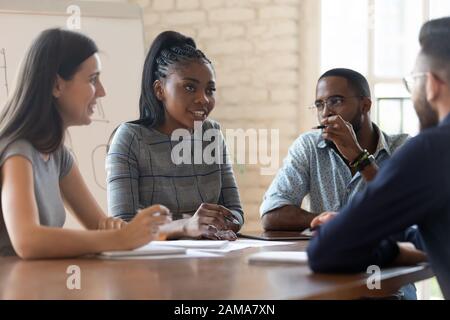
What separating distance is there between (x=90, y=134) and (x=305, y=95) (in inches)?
50.2

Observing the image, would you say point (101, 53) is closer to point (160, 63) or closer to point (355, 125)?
point (160, 63)

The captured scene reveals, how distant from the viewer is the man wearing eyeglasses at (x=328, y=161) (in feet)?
9.57

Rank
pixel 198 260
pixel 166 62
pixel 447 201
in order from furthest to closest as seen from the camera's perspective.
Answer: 1. pixel 166 62
2. pixel 198 260
3. pixel 447 201

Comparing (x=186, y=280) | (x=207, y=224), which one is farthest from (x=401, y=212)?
(x=207, y=224)

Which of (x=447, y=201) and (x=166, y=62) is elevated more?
(x=166, y=62)

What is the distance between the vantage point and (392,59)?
182 inches

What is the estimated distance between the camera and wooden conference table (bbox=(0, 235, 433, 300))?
1.42 metres

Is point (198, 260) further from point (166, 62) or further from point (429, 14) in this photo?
point (429, 14)

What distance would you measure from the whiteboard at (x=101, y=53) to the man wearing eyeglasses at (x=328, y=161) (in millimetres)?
1421

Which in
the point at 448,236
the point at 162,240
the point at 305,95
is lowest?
the point at 162,240

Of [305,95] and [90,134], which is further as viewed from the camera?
[305,95]

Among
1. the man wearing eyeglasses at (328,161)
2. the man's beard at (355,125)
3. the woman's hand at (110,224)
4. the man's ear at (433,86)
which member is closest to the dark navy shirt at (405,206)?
the man's ear at (433,86)

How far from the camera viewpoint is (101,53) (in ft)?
13.4
